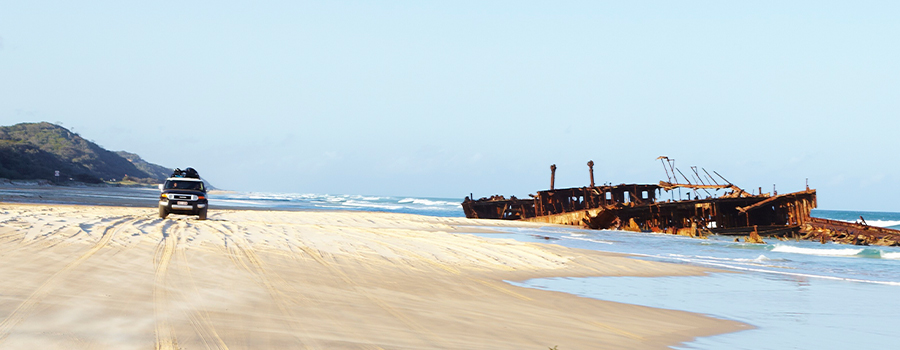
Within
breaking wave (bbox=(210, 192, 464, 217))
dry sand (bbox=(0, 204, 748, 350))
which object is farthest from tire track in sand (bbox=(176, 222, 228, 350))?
breaking wave (bbox=(210, 192, 464, 217))

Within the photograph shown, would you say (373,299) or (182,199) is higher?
(182,199)

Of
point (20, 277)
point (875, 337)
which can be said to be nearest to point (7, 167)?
point (20, 277)

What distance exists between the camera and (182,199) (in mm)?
22406

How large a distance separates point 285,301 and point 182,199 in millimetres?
16343

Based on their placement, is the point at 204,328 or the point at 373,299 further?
the point at 373,299

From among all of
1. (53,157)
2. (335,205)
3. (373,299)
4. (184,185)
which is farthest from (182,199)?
(53,157)

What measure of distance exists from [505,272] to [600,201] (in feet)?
88.2

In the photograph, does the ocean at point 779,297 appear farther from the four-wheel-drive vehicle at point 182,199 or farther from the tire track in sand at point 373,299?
the four-wheel-drive vehicle at point 182,199

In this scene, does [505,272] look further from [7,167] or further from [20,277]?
[7,167]

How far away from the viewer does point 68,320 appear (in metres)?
5.97

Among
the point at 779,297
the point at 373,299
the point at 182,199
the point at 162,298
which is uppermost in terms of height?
the point at 182,199

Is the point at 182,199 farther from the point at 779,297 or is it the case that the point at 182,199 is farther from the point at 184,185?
the point at 779,297

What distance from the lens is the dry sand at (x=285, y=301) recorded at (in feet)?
19.4

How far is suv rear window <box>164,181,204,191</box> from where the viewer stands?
74.7ft
